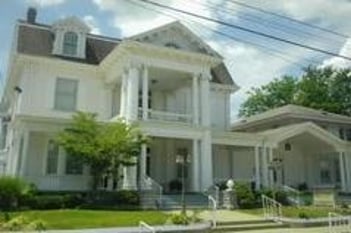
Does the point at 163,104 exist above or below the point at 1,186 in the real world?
above

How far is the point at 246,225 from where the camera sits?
688 inches

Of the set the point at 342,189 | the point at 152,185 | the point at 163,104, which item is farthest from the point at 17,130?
the point at 342,189

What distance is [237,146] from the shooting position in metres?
29.8

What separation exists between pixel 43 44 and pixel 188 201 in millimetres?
13297

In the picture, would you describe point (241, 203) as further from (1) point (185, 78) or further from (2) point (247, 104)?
(2) point (247, 104)

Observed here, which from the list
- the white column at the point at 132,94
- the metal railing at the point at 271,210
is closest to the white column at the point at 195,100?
the white column at the point at 132,94

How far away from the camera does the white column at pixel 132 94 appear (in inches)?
964

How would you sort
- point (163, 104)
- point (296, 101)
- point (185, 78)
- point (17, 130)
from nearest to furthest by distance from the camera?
1. point (17, 130)
2. point (185, 78)
3. point (163, 104)
4. point (296, 101)

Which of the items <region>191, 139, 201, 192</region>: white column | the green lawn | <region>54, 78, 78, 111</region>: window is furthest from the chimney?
the green lawn

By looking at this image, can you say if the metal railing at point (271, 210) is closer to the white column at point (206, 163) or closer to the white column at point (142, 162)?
the white column at point (206, 163)

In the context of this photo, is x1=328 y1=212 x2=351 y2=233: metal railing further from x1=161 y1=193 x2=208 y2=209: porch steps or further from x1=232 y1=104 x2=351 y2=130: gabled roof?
x1=232 y1=104 x2=351 y2=130: gabled roof

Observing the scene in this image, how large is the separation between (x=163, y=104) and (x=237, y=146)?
18.2 feet

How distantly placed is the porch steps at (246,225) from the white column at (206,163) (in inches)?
301

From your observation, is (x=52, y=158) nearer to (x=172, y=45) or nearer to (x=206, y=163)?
(x=206, y=163)
